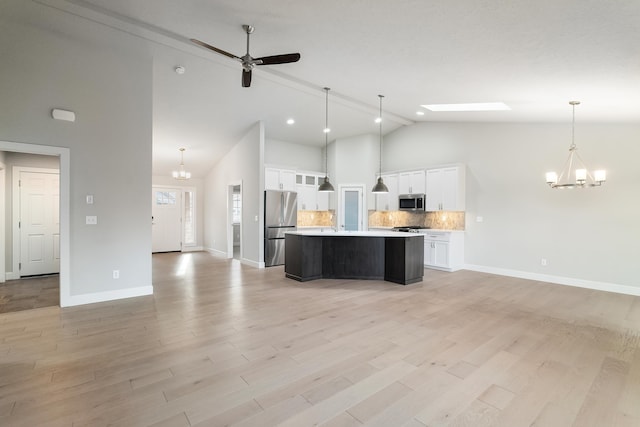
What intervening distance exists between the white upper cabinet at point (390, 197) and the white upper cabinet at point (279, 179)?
2.43m

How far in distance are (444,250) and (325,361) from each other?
5174 mm

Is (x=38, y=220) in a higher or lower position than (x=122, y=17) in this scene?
lower

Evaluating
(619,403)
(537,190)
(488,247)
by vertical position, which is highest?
(537,190)

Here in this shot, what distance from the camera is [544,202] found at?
6180 millimetres

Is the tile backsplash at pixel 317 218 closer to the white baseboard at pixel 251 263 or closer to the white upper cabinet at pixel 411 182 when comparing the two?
the white baseboard at pixel 251 263

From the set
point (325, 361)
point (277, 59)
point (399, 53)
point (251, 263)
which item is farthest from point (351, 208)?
point (325, 361)

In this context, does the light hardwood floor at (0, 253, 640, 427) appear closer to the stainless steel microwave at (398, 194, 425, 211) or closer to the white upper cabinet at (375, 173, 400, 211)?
the stainless steel microwave at (398, 194, 425, 211)

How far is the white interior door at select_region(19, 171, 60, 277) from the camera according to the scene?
6.02 m

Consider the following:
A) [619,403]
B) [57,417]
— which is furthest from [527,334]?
[57,417]

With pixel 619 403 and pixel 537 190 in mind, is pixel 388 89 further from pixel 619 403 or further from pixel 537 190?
pixel 619 403

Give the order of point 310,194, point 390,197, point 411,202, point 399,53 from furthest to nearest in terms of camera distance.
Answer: point 310,194 < point 390,197 < point 411,202 < point 399,53

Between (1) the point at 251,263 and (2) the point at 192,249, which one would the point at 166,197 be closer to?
(2) the point at 192,249

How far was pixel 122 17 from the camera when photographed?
3820 millimetres

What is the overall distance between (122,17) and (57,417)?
4.21 meters
